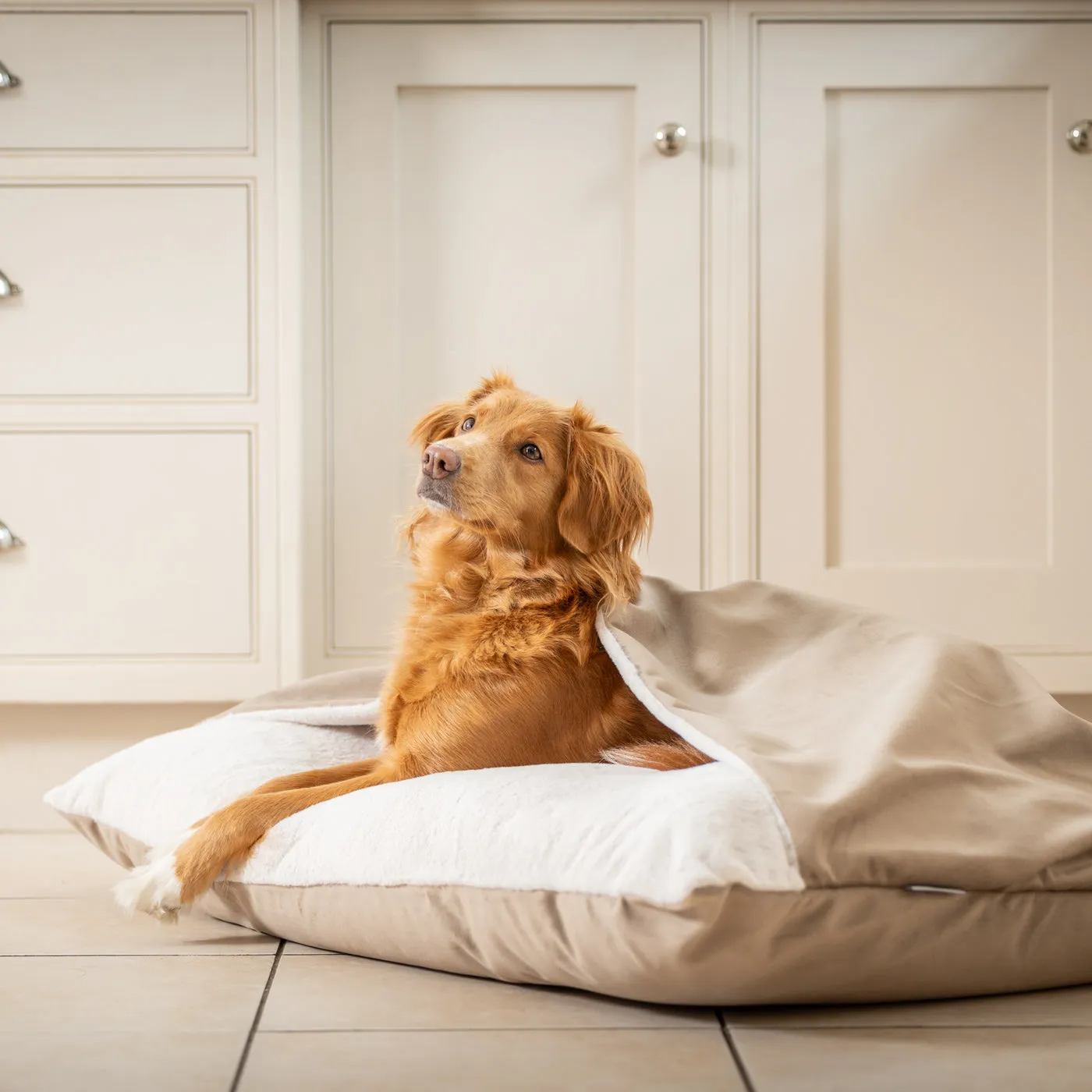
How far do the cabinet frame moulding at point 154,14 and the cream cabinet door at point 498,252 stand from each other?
0.71ft

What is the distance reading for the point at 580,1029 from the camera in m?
1.15

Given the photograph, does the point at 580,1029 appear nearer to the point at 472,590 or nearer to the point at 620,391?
the point at 472,590

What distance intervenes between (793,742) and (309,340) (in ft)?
5.11

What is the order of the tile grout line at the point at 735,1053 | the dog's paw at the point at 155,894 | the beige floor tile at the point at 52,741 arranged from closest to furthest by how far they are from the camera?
the tile grout line at the point at 735,1053 < the dog's paw at the point at 155,894 < the beige floor tile at the point at 52,741

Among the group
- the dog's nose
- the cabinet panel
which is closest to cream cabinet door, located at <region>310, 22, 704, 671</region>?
the cabinet panel

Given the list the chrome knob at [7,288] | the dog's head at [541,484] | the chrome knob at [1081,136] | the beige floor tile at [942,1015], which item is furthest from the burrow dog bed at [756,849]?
the chrome knob at [1081,136]

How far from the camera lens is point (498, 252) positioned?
2527 millimetres

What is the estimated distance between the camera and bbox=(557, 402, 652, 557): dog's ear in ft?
4.97

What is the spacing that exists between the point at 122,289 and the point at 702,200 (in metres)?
1.20

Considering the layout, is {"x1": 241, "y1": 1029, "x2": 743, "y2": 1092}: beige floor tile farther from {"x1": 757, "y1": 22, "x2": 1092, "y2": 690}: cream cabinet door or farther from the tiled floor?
{"x1": 757, "y1": 22, "x2": 1092, "y2": 690}: cream cabinet door

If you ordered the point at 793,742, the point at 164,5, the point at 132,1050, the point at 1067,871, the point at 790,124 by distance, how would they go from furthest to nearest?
the point at 790,124 → the point at 164,5 → the point at 793,742 → the point at 1067,871 → the point at 132,1050

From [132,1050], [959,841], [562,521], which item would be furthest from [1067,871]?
[132,1050]

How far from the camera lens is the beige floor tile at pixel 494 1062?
102 centimetres

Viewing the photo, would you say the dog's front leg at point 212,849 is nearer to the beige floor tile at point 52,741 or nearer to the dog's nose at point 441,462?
the dog's nose at point 441,462
